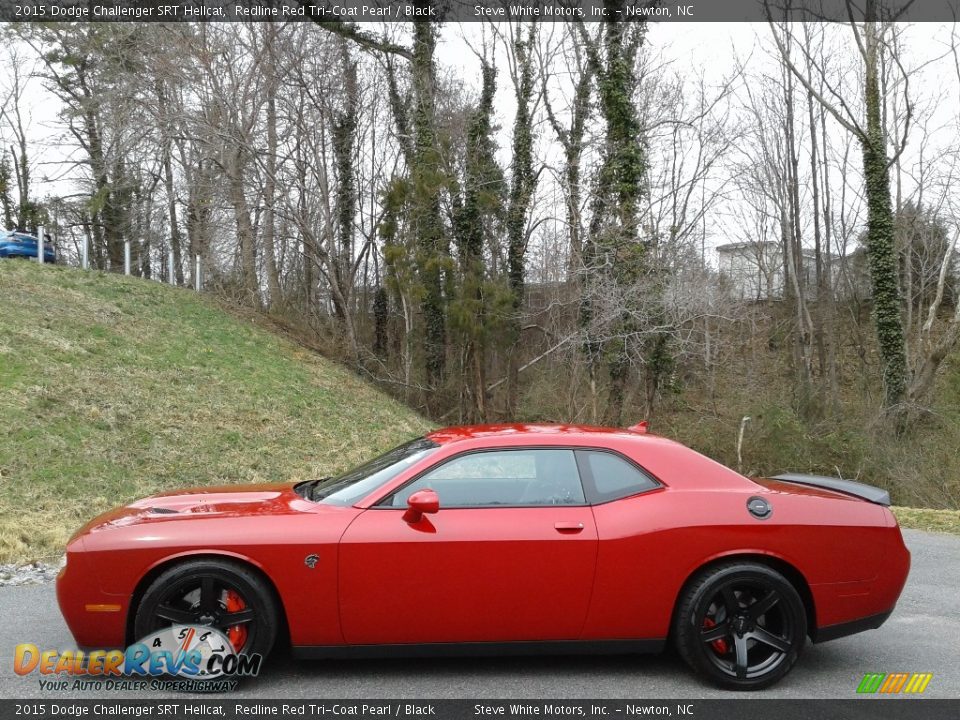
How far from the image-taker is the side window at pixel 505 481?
14.1ft

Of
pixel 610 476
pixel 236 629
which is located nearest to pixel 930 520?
pixel 610 476

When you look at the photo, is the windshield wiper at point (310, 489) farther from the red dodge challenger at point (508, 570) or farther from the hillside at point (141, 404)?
the hillside at point (141, 404)

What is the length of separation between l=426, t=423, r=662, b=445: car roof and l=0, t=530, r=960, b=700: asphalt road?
129 cm

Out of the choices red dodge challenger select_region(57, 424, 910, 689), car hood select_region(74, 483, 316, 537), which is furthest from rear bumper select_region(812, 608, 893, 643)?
car hood select_region(74, 483, 316, 537)

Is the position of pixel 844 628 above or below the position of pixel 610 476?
below

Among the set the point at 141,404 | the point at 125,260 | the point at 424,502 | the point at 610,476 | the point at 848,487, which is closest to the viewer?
the point at 424,502

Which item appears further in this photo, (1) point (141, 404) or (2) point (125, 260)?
(2) point (125, 260)

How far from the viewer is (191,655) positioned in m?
4.05

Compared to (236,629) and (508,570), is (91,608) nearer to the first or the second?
(236,629)

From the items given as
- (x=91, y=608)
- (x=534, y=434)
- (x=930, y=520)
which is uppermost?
(x=534, y=434)

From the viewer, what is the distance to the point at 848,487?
4.80m

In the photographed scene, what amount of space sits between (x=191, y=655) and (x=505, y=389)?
21.7 meters

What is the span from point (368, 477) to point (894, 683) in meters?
3.15
